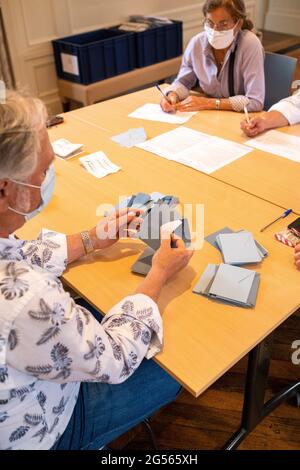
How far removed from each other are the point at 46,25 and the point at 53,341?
3.27 m

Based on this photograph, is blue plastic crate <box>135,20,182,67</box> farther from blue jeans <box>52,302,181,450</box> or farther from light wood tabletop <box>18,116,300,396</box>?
blue jeans <box>52,302,181,450</box>

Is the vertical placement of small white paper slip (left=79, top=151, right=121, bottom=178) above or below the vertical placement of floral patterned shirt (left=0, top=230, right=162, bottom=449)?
below

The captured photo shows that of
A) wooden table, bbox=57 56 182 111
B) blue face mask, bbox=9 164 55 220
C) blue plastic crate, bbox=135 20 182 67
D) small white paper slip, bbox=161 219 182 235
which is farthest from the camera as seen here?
blue plastic crate, bbox=135 20 182 67

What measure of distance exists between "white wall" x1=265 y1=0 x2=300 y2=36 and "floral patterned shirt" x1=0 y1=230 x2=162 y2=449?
5.53 m

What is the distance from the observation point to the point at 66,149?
1.86m

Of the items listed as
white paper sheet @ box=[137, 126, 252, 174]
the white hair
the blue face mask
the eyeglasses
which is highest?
the white hair

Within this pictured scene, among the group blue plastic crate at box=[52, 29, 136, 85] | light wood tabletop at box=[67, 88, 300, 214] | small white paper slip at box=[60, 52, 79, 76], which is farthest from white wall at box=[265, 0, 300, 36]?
light wood tabletop at box=[67, 88, 300, 214]

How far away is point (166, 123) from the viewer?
2072mm

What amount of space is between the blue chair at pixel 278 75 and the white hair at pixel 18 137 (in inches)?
70.7

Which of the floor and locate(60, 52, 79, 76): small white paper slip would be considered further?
locate(60, 52, 79, 76): small white paper slip

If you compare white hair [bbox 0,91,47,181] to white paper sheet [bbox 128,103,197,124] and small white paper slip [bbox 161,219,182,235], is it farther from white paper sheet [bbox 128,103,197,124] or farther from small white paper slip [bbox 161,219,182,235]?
white paper sheet [bbox 128,103,197,124]

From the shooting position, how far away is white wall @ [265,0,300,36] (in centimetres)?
535

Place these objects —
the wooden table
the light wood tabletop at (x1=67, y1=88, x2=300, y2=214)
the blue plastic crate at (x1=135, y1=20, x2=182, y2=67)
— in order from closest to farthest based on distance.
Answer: the light wood tabletop at (x1=67, y1=88, x2=300, y2=214) < the wooden table < the blue plastic crate at (x1=135, y1=20, x2=182, y2=67)
